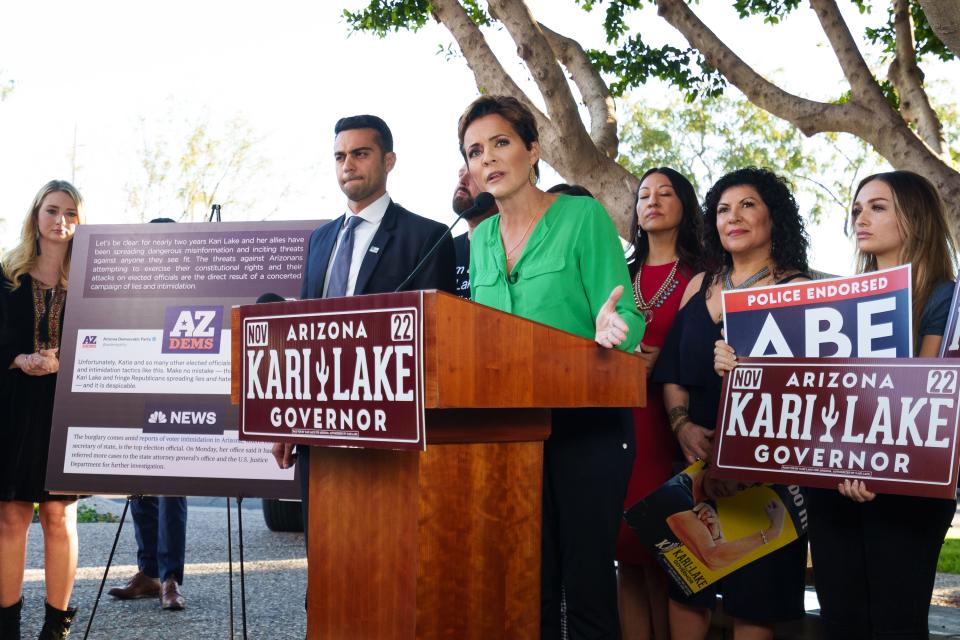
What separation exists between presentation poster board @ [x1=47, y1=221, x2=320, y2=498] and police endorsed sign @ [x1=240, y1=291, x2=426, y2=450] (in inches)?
83.6

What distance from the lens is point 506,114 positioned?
2818mm

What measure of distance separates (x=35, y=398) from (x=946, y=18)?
5.47 metres

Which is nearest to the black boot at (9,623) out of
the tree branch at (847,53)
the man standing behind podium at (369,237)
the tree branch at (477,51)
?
the man standing behind podium at (369,237)

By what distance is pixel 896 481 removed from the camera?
2.59 meters

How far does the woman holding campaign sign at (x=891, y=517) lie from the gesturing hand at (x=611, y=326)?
838 mm

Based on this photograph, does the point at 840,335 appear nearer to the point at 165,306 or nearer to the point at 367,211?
the point at 367,211

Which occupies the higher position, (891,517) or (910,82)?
(910,82)

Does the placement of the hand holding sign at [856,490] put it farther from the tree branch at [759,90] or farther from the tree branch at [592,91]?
the tree branch at [592,91]

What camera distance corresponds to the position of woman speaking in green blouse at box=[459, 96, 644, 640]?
2582 millimetres

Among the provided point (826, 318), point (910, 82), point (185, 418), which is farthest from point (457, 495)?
point (910, 82)

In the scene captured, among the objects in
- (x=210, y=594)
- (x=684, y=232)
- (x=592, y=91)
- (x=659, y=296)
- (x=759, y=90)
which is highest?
(x=592, y=91)

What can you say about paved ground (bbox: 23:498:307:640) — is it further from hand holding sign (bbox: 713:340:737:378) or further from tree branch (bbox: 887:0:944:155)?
tree branch (bbox: 887:0:944:155)

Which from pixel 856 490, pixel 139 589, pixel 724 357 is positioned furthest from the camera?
pixel 139 589

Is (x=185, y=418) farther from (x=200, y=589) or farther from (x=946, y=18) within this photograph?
(x=946, y=18)
